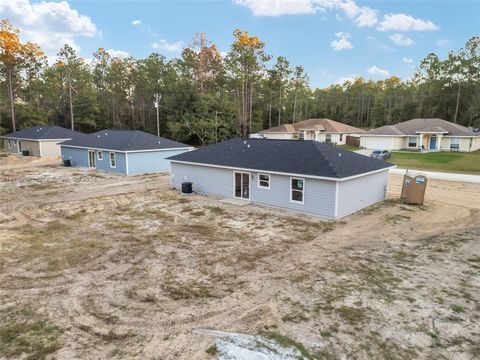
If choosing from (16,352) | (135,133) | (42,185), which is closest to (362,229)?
(16,352)

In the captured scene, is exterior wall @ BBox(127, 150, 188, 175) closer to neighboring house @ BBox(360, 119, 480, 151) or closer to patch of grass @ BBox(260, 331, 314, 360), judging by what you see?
patch of grass @ BBox(260, 331, 314, 360)

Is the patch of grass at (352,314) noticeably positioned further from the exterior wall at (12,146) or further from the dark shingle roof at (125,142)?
the exterior wall at (12,146)

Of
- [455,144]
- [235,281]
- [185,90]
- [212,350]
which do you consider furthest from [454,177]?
[185,90]

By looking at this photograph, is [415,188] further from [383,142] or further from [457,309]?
[383,142]

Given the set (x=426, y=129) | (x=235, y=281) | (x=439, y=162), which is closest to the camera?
(x=235, y=281)

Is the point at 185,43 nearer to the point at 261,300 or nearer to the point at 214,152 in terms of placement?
the point at 214,152

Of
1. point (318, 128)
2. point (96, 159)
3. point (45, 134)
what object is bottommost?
point (96, 159)

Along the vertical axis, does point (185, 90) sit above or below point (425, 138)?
above
